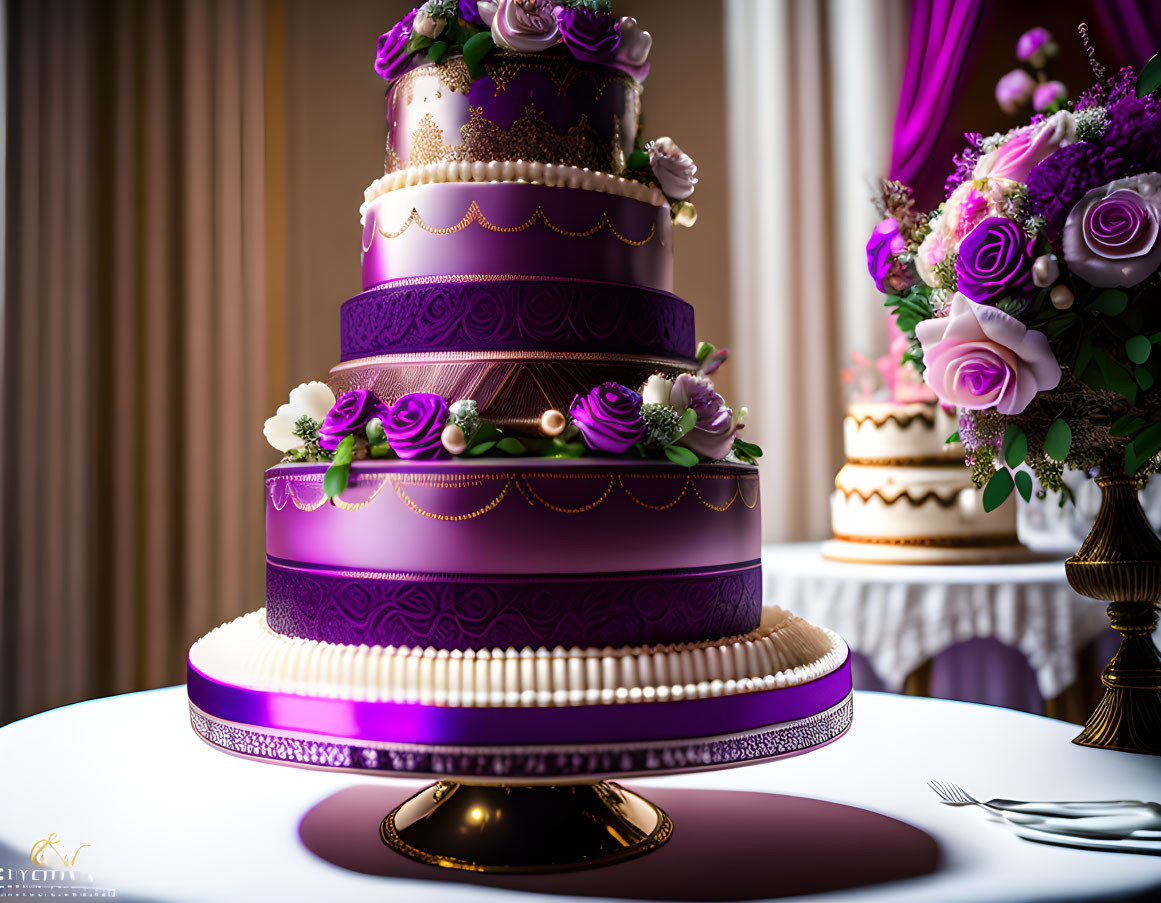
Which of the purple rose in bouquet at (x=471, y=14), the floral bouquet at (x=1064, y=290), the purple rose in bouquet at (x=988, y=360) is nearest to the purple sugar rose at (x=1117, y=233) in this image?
the floral bouquet at (x=1064, y=290)

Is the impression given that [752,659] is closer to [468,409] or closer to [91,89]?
[468,409]

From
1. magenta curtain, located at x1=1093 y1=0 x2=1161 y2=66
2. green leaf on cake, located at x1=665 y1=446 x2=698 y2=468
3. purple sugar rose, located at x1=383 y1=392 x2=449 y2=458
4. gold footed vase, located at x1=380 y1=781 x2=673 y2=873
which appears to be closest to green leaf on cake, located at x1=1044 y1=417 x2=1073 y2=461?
green leaf on cake, located at x1=665 y1=446 x2=698 y2=468

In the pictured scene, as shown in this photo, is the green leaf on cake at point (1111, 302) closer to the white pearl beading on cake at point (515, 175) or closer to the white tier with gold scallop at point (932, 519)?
the white pearl beading on cake at point (515, 175)

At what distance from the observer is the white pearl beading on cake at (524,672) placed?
1.17 m

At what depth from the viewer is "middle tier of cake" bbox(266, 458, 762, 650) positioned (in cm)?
126

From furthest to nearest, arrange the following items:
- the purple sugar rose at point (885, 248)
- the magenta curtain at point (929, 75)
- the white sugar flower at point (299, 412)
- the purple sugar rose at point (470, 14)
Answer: the magenta curtain at point (929, 75) < the purple sugar rose at point (885, 248) < the purple sugar rose at point (470, 14) < the white sugar flower at point (299, 412)

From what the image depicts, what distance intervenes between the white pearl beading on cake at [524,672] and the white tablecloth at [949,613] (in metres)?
1.51

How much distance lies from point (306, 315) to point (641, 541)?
3.36 m

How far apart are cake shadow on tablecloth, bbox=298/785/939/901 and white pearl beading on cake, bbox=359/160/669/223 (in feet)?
3.06

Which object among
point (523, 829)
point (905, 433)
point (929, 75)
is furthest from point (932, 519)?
point (929, 75)

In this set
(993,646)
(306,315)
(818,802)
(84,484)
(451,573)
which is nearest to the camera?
(451,573)

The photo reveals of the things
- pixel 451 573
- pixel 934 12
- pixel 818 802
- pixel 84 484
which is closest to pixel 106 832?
pixel 451 573

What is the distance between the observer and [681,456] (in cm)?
132

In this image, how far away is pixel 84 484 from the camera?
12.6 ft
